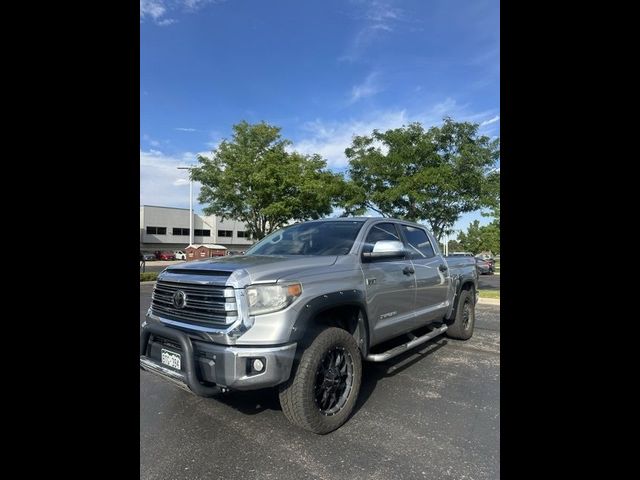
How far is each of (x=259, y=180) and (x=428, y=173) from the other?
9477 mm

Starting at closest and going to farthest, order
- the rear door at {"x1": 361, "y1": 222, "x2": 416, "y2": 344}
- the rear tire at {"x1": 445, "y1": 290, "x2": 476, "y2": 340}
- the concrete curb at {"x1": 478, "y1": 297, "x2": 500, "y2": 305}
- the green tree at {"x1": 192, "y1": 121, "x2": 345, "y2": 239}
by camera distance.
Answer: the rear door at {"x1": 361, "y1": 222, "x2": 416, "y2": 344} < the rear tire at {"x1": 445, "y1": 290, "x2": 476, "y2": 340} < the concrete curb at {"x1": 478, "y1": 297, "x2": 500, "y2": 305} < the green tree at {"x1": 192, "y1": 121, "x2": 345, "y2": 239}

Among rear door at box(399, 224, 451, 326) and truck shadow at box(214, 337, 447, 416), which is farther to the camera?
rear door at box(399, 224, 451, 326)

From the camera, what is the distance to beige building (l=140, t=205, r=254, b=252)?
1881 inches

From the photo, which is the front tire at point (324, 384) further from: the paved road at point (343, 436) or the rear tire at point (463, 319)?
the rear tire at point (463, 319)

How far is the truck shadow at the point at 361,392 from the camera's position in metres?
3.63

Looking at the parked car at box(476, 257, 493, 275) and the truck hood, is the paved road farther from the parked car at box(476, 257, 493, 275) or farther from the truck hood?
the parked car at box(476, 257, 493, 275)

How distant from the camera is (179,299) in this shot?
3232 mm

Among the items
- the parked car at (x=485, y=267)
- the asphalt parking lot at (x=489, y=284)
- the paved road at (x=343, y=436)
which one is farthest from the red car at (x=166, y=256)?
the paved road at (x=343, y=436)

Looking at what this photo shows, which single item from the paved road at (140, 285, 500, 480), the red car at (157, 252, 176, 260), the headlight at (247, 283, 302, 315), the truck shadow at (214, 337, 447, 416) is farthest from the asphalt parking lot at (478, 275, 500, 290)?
the red car at (157, 252, 176, 260)

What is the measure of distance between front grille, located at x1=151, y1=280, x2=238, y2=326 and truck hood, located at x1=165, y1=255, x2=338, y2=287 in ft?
0.45

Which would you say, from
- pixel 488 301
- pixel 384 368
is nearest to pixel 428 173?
pixel 488 301

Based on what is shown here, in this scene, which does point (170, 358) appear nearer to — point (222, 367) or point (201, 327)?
point (201, 327)
